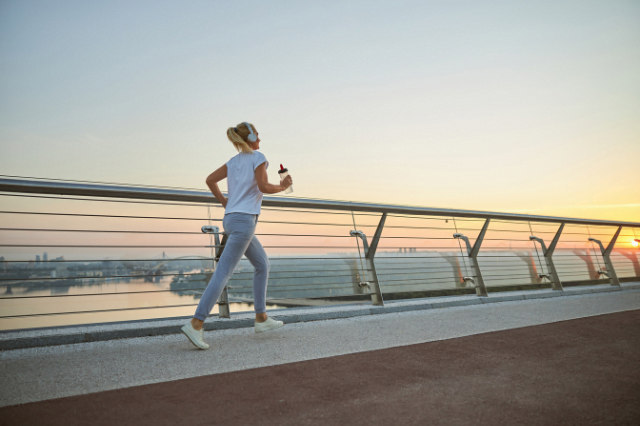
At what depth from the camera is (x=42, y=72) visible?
17031 millimetres

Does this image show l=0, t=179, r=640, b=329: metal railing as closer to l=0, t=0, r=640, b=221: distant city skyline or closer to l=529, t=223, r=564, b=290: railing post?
l=529, t=223, r=564, b=290: railing post

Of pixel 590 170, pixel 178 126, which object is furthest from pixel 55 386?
pixel 590 170

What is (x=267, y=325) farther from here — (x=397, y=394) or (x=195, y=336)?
(x=397, y=394)

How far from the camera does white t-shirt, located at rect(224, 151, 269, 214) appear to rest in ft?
8.86

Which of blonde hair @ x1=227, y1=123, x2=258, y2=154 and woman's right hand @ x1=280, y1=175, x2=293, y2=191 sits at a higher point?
blonde hair @ x1=227, y1=123, x2=258, y2=154

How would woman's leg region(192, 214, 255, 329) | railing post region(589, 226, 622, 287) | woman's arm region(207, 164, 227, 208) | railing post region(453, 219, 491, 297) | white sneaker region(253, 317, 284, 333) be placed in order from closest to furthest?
1. woman's leg region(192, 214, 255, 329)
2. white sneaker region(253, 317, 284, 333)
3. woman's arm region(207, 164, 227, 208)
4. railing post region(453, 219, 491, 297)
5. railing post region(589, 226, 622, 287)

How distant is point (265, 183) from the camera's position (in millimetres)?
2678

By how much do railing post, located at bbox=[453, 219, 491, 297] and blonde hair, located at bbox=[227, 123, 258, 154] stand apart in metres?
3.41

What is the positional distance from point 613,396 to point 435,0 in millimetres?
14533

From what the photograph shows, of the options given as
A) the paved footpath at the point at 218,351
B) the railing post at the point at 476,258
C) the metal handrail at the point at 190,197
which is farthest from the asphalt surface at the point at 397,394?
the railing post at the point at 476,258

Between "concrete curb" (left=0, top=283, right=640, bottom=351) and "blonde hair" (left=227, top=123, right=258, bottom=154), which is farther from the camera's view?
"blonde hair" (left=227, top=123, right=258, bottom=154)

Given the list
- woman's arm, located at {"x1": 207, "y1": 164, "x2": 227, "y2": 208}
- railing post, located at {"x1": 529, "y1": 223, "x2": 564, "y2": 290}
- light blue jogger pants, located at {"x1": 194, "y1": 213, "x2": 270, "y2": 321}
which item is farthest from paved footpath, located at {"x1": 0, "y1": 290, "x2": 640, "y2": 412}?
railing post, located at {"x1": 529, "y1": 223, "x2": 564, "y2": 290}

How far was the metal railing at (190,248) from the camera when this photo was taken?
270cm

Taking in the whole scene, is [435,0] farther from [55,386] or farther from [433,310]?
[55,386]
